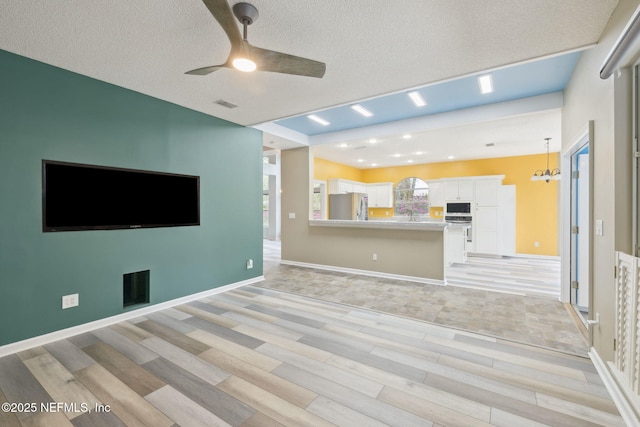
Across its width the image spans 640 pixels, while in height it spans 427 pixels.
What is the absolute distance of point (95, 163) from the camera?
2910 millimetres

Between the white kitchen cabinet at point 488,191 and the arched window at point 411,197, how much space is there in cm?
142

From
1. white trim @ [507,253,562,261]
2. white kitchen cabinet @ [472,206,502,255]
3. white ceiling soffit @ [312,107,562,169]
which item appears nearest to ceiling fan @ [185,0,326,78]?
white ceiling soffit @ [312,107,562,169]

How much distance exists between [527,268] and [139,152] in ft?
23.8

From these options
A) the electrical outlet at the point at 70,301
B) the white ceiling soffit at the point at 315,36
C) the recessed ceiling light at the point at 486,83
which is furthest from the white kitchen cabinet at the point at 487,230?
the electrical outlet at the point at 70,301

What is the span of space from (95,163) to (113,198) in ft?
1.29

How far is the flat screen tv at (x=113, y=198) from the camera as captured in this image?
266 centimetres

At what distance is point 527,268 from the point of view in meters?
5.91

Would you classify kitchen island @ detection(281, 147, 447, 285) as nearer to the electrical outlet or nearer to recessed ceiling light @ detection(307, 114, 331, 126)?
recessed ceiling light @ detection(307, 114, 331, 126)

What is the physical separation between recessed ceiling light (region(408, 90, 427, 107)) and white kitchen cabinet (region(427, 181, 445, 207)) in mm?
4182

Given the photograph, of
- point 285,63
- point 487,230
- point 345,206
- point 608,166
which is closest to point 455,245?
point 487,230

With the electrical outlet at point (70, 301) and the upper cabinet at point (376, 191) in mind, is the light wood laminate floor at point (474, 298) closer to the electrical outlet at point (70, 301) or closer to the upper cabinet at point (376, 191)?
the electrical outlet at point (70, 301)

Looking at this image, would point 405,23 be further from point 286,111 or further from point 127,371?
point 127,371

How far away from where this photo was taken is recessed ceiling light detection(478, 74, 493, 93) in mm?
3289

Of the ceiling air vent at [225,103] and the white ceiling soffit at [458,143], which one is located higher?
the white ceiling soffit at [458,143]
